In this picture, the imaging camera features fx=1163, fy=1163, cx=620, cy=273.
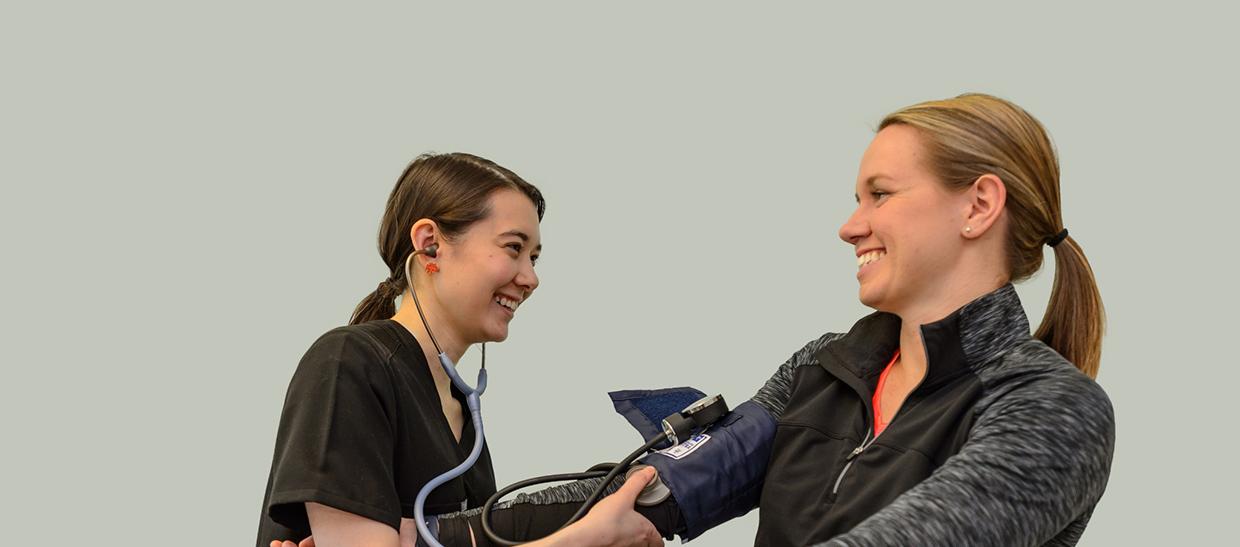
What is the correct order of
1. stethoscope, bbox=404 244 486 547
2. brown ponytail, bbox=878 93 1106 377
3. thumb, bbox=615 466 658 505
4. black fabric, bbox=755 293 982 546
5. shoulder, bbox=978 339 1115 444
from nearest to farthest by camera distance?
shoulder, bbox=978 339 1115 444 → black fabric, bbox=755 293 982 546 → brown ponytail, bbox=878 93 1106 377 → thumb, bbox=615 466 658 505 → stethoscope, bbox=404 244 486 547

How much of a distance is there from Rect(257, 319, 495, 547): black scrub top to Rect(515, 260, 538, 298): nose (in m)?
0.29

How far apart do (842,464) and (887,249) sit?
0.43 metres

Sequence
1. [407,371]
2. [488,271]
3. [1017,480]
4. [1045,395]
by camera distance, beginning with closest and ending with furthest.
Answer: [1017,480], [1045,395], [407,371], [488,271]

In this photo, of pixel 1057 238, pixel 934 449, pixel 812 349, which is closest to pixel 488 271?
pixel 812 349

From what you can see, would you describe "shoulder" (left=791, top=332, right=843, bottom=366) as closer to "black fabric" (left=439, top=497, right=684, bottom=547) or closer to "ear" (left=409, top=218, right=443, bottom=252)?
"black fabric" (left=439, top=497, right=684, bottom=547)

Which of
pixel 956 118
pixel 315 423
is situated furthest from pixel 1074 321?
pixel 315 423

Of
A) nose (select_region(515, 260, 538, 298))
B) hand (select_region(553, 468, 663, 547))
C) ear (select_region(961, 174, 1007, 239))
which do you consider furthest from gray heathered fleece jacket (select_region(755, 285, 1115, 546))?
nose (select_region(515, 260, 538, 298))

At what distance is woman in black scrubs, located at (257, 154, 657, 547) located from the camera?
228cm

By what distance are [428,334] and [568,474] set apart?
0.48 m

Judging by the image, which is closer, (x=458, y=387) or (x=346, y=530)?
(x=346, y=530)

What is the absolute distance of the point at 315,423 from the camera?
2.33 m

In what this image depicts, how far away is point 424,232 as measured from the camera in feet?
8.90

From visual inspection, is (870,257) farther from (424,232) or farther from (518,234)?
(424,232)

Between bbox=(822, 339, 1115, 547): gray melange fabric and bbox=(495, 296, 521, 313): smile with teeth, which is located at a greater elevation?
bbox=(495, 296, 521, 313): smile with teeth
